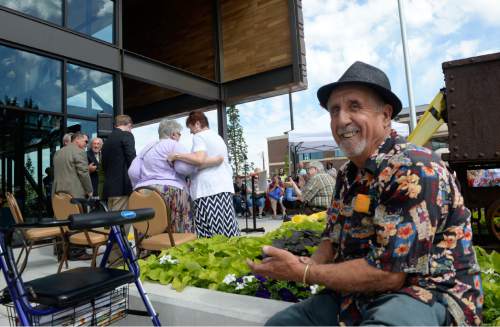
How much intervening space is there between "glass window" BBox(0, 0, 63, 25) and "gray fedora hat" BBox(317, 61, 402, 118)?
27.1 ft

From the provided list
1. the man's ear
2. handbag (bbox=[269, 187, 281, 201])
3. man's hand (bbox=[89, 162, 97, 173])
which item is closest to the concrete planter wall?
the man's ear

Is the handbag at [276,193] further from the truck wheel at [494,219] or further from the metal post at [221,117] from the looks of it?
the truck wheel at [494,219]

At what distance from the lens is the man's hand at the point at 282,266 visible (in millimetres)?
1466

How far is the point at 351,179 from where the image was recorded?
1.67 meters

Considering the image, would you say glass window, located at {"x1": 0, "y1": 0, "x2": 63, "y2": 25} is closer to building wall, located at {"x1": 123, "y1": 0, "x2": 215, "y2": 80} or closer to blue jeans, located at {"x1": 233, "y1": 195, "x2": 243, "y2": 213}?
building wall, located at {"x1": 123, "y1": 0, "x2": 215, "y2": 80}

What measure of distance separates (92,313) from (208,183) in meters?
2.28

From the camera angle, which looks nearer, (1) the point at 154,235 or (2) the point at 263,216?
(1) the point at 154,235

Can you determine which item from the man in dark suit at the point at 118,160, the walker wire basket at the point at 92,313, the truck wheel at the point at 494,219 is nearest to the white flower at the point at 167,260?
the walker wire basket at the point at 92,313

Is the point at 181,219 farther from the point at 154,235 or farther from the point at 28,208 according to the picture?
the point at 28,208

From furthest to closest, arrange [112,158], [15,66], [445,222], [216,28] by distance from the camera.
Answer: [216,28]
[15,66]
[112,158]
[445,222]

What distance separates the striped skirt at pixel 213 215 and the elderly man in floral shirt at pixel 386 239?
7.85ft

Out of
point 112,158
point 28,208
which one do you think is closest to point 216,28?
point 28,208

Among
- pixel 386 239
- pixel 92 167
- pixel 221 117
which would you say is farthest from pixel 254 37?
pixel 386 239

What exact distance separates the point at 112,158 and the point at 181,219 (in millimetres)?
1417
